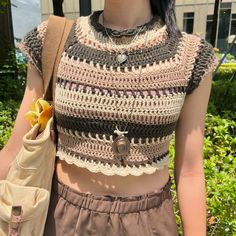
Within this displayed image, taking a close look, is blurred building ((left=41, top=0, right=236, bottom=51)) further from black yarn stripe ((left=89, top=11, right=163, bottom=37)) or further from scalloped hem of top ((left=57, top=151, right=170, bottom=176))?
scalloped hem of top ((left=57, top=151, right=170, bottom=176))

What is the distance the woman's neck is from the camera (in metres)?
1.36

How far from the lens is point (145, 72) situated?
1271 mm

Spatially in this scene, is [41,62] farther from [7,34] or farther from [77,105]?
[7,34]

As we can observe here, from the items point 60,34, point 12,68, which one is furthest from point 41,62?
point 12,68

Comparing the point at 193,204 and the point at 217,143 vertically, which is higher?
the point at 193,204

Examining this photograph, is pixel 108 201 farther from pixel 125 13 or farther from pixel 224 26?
pixel 224 26

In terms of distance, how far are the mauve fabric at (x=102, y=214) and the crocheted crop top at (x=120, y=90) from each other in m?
0.09

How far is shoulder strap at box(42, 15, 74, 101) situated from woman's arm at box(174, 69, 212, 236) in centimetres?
43

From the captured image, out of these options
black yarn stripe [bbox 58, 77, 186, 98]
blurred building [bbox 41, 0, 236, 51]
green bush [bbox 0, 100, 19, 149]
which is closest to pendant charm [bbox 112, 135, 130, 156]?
black yarn stripe [bbox 58, 77, 186, 98]

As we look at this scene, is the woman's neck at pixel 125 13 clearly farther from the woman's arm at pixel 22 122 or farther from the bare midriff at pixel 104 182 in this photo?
the bare midriff at pixel 104 182

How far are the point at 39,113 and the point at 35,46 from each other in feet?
0.71

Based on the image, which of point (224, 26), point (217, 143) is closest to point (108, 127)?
point (217, 143)

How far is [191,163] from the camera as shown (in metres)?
1.43

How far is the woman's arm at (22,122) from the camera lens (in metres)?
1.38
